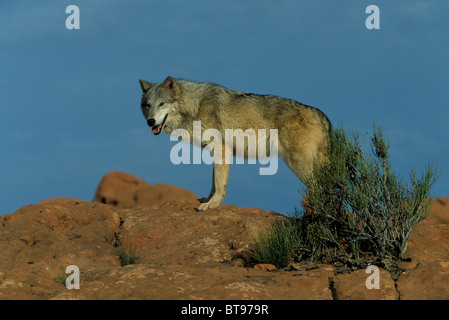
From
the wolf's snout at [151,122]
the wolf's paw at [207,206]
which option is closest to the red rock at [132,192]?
the wolf's paw at [207,206]

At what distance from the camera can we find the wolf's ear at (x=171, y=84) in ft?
36.4

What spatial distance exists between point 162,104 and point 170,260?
3647 mm

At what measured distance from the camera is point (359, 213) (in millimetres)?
8773

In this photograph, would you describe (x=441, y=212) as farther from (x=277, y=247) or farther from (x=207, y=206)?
(x=277, y=247)

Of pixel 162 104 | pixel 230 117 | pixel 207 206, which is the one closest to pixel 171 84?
pixel 162 104

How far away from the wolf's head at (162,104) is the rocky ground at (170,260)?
181 centimetres

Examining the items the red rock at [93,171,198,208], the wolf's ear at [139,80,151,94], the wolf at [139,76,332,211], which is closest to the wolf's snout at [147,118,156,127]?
the wolf at [139,76,332,211]

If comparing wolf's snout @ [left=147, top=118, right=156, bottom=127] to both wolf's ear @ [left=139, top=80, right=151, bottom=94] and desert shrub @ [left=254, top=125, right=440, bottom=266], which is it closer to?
wolf's ear @ [left=139, top=80, right=151, bottom=94]

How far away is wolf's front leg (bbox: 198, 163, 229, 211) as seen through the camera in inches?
411

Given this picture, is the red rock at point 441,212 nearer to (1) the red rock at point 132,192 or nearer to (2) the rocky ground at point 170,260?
(2) the rocky ground at point 170,260
